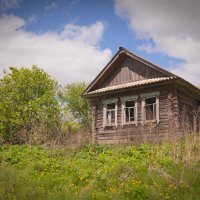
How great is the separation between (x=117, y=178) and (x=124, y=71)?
10.9 m

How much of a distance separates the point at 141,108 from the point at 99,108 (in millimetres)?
3176

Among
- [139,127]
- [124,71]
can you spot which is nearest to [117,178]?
[139,127]

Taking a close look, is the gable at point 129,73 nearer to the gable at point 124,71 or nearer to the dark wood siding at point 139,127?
the gable at point 124,71

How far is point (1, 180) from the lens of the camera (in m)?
7.39

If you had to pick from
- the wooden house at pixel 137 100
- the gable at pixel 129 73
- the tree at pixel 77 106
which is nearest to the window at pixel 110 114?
the wooden house at pixel 137 100

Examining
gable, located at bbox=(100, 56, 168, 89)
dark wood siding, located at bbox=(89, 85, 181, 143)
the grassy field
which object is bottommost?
the grassy field

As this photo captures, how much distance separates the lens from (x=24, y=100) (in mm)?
27422

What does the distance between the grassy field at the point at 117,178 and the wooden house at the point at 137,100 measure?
5226mm

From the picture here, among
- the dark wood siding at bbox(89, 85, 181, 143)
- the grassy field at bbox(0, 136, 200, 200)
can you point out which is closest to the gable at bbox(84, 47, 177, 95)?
the dark wood siding at bbox(89, 85, 181, 143)

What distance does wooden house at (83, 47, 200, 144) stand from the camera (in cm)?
1441

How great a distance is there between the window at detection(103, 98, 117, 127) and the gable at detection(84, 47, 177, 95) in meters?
1.28

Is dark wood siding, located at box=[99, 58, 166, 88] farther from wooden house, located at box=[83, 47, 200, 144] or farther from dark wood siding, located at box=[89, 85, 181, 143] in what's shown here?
dark wood siding, located at box=[89, 85, 181, 143]

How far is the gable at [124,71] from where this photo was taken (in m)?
15.9

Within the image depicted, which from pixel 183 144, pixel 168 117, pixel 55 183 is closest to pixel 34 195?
pixel 55 183
